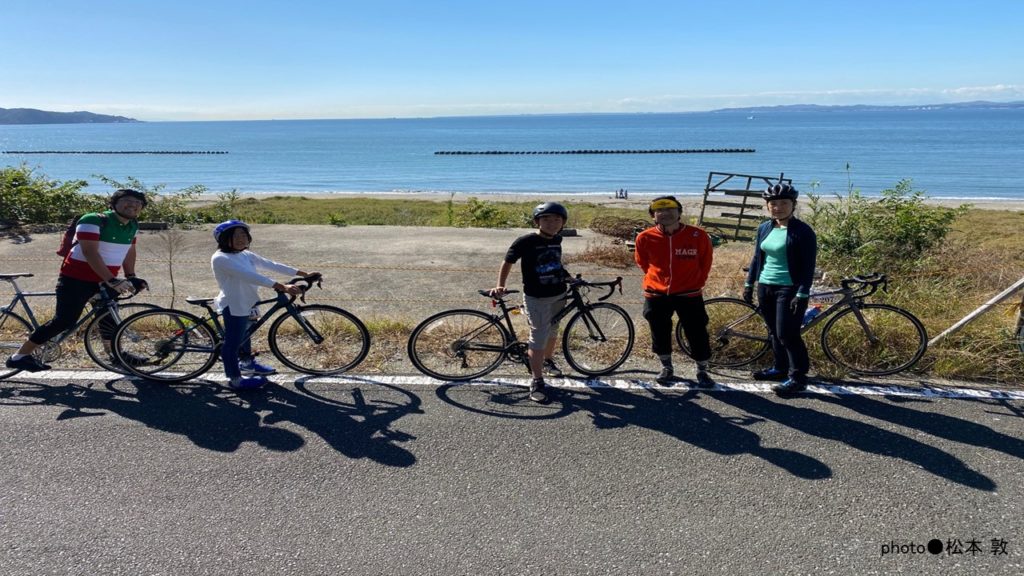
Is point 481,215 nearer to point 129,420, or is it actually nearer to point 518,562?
point 129,420

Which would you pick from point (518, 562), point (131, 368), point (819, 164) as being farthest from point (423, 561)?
point (819, 164)

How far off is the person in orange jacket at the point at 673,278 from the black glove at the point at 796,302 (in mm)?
666

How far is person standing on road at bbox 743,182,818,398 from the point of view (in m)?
4.70

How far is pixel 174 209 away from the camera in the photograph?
1681cm

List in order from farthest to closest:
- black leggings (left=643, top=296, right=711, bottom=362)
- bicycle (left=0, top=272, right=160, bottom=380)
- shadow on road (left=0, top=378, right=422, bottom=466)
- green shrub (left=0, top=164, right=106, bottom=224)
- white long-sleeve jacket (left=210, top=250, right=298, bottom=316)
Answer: green shrub (left=0, top=164, right=106, bottom=224), bicycle (left=0, top=272, right=160, bottom=380), black leggings (left=643, top=296, right=711, bottom=362), white long-sleeve jacket (left=210, top=250, right=298, bottom=316), shadow on road (left=0, top=378, right=422, bottom=466)

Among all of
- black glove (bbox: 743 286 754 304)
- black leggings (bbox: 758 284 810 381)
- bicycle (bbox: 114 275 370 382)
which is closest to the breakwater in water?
bicycle (bbox: 114 275 370 382)

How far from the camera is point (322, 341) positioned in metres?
5.43

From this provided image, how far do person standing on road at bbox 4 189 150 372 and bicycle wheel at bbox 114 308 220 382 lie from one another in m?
0.19

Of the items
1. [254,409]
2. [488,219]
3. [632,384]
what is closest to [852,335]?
[632,384]

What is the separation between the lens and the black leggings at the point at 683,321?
5.02 m

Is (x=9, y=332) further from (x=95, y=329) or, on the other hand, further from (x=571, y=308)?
(x=571, y=308)

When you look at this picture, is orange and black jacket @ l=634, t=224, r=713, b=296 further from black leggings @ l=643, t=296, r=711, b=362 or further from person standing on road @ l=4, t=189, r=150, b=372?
person standing on road @ l=4, t=189, r=150, b=372

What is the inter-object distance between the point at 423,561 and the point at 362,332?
9.41 ft

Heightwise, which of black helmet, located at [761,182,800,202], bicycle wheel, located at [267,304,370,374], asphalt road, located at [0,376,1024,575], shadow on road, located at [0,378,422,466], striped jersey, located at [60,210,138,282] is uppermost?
black helmet, located at [761,182,800,202]
